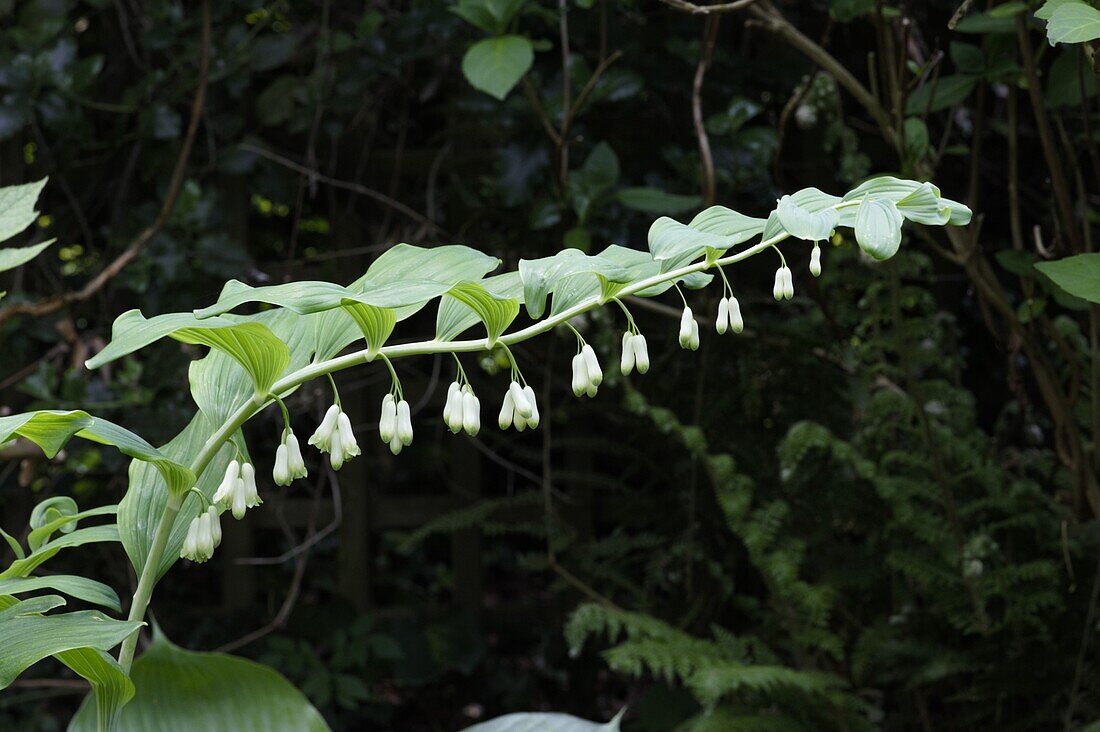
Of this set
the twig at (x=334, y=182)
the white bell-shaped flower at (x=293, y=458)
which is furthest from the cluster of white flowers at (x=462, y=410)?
the twig at (x=334, y=182)

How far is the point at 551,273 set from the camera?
609 millimetres

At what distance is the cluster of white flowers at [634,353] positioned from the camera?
0.69 metres

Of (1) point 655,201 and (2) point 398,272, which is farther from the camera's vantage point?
(1) point 655,201

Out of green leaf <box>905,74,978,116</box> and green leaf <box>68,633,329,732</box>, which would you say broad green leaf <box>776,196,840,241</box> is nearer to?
green leaf <box>68,633,329,732</box>

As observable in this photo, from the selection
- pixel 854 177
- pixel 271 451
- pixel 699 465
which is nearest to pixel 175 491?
pixel 854 177

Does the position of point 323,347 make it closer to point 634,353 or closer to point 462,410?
point 462,410

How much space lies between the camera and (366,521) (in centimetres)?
242

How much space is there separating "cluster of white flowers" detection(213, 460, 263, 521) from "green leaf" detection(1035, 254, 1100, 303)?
69 centimetres

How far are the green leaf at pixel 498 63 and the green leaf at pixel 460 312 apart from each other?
81cm

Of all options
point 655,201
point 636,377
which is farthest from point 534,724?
point 636,377

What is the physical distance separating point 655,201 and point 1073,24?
0.88 m

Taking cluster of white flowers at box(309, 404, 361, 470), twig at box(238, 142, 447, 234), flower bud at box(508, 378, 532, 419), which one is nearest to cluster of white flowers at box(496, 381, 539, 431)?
flower bud at box(508, 378, 532, 419)

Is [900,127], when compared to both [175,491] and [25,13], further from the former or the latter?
[25,13]

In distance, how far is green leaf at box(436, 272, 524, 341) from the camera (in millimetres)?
678
